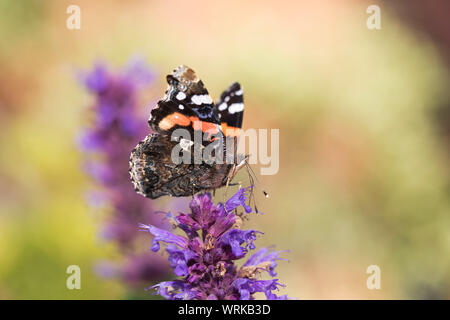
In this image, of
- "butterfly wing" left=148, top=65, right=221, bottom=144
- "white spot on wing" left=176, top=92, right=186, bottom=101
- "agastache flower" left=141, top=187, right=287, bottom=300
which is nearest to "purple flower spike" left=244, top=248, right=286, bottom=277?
"agastache flower" left=141, top=187, right=287, bottom=300

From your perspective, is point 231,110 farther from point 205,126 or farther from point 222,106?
Result: point 205,126

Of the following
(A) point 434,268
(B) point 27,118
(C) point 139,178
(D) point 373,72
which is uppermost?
(D) point 373,72

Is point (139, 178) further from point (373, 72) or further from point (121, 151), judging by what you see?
point (373, 72)

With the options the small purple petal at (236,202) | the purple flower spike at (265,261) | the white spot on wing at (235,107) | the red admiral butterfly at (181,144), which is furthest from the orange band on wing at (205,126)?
the purple flower spike at (265,261)

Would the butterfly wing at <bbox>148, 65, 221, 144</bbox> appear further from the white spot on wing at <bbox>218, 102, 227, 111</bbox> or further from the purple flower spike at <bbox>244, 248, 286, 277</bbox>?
the purple flower spike at <bbox>244, 248, 286, 277</bbox>

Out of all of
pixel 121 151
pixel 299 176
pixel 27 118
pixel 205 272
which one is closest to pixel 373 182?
pixel 299 176

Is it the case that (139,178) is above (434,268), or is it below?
above

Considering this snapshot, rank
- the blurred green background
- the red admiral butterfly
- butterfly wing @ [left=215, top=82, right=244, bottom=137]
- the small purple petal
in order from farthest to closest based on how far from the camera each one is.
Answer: the blurred green background, butterfly wing @ [left=215, top=82, right=244, bottom=137], the red admiral butterfly, the small purple petal
